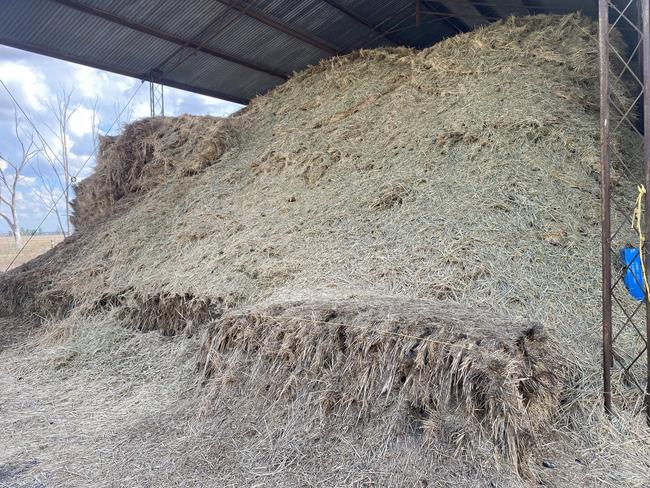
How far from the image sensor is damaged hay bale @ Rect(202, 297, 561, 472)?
2.95m

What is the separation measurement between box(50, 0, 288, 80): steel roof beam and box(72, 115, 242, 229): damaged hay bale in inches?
65.4

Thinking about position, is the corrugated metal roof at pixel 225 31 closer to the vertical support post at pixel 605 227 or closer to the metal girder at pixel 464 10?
the metal girder at pixel 464 10

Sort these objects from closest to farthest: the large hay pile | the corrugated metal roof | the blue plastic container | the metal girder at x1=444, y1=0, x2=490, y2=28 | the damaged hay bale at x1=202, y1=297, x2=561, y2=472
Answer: the damaged hay bale at x1=202, y1=297, x2=561, y2=472
the large hay pile
the blue plastic container
the corrugated metal roof
the metal girder at x1=444, y1=0, x2=490, y2=28

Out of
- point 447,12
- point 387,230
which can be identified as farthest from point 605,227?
point 447,12

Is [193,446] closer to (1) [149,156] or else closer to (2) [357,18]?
(1) [149,156]

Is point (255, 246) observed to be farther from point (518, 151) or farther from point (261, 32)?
point (261, 32)

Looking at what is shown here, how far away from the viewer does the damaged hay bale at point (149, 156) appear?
867 cm

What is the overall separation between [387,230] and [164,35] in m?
7.36

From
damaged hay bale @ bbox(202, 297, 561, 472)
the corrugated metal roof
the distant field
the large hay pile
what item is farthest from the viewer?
the distant field

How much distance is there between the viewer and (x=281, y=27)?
34.3ft

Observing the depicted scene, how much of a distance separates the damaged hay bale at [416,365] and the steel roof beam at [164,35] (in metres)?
7.25

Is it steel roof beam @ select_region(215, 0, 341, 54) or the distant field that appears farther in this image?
the distant field

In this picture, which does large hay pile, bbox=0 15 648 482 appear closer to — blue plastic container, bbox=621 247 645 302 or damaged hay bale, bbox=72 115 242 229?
damaged hay bale, bbox=72 115 242 229

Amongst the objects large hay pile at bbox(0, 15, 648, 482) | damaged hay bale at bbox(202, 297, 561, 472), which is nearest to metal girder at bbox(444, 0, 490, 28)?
large hay pile at bbox(0, 15, 648, 482)
